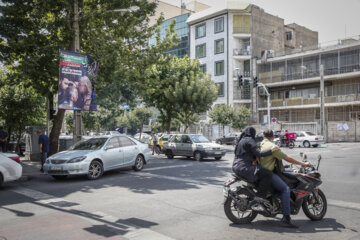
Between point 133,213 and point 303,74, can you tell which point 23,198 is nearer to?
point 133,213

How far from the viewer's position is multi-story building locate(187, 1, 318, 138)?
1774 inches

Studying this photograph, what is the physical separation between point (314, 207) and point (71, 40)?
1396 centimetres

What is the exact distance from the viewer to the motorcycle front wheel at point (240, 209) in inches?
223

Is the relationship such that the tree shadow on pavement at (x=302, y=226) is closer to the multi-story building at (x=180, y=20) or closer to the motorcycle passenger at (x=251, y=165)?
the motorcycle passenger at (x=251, y=165)

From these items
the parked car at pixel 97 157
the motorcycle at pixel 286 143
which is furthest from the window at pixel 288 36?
the parked car at pixel 97 157

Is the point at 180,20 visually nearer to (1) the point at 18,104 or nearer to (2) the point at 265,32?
(2) the point at 265,32

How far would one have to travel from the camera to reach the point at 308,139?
29.3 metres

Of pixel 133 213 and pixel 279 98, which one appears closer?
pixel 133 213

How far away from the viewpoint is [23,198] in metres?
8.23

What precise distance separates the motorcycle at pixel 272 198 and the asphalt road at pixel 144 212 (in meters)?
0.18

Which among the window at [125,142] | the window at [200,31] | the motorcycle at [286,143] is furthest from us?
the window at [200,31]

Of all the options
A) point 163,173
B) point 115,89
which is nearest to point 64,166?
point 163,173

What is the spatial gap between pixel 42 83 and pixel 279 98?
1366 inches

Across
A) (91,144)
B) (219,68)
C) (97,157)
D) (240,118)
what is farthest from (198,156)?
(219,68)
